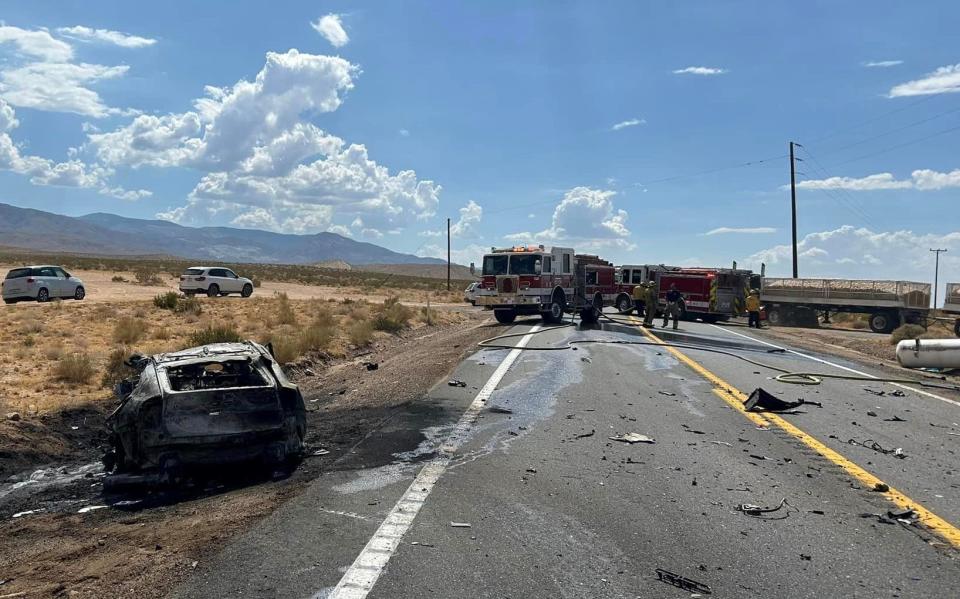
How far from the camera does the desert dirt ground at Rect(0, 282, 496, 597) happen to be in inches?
174

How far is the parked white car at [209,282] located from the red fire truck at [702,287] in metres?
22.0

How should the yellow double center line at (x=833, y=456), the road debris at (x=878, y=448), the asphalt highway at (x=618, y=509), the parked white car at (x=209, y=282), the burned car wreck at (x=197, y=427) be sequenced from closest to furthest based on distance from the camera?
1. the asphalt highway at (x=618, y=509)
2. the yellow double center line at (x=833, y=456)
3. the burned car wreck at (x=197, y=427)
4. the road debris at (x=878, y=448)
5. the parked white car at (x=209, y=282)

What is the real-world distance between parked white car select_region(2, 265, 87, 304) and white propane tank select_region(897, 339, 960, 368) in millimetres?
33869

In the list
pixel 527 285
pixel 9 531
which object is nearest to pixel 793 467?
→ pixel 9 531

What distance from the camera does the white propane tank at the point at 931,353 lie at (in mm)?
15547

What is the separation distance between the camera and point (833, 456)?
7.00 metres

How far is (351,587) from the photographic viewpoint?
381cm

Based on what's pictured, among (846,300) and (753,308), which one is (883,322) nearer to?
(846,300)

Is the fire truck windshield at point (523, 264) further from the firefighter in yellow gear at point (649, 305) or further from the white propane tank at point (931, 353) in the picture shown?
the white propane tank at point (931, 353)

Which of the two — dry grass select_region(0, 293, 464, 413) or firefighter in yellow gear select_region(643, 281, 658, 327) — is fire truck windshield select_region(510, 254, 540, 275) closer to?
firefighter in yellow gear select_region(643, 281, 658, 327)

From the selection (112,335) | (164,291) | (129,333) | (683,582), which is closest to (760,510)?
(683,582)

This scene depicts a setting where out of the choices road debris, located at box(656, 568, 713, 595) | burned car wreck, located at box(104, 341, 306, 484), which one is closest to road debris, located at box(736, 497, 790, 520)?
road debris, located at box(656, 568, 713, 595)

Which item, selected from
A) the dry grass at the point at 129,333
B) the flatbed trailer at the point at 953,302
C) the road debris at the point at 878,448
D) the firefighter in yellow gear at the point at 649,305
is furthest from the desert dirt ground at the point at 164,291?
the road debris at the point at 878,448

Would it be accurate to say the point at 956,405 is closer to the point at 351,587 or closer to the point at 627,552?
the point at 627,552
